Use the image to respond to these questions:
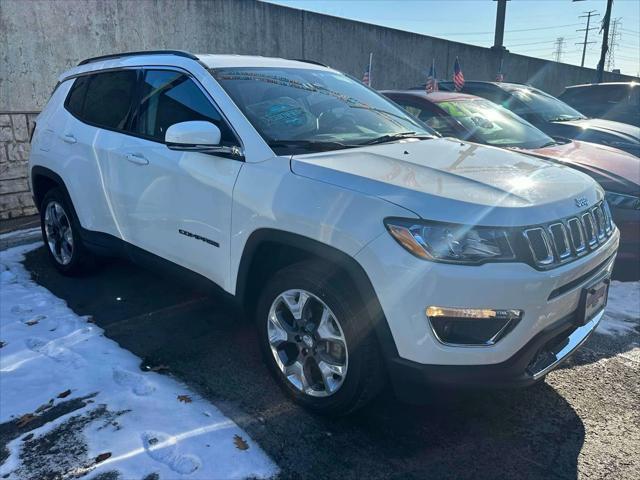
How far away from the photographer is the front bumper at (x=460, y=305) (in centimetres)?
218

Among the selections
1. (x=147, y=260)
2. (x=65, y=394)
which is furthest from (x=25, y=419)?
(x=147, y=260)

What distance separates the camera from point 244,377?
3.17 metres

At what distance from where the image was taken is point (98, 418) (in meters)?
2.73

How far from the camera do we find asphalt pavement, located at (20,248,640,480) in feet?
8.05

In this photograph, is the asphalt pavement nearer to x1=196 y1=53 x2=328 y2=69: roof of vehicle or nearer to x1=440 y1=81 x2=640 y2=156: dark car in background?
x1=196 y1=53 x2=328 y2=69: roof of vehicle

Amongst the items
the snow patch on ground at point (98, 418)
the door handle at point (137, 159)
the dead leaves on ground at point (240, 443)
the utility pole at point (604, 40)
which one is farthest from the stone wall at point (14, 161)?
the utility pole at point (604, 40)

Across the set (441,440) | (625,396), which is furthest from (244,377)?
A: (625,396)

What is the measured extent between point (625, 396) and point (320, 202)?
7.16 ft

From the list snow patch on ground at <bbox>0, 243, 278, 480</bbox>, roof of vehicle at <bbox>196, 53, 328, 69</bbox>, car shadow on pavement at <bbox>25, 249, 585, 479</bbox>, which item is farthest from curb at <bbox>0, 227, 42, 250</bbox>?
roof of vehicle at <bbox>196, 53, 328, 69</bbox>

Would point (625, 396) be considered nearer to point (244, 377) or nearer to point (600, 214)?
point (600, 214)

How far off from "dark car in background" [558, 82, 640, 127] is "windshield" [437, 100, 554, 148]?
18.0 feet

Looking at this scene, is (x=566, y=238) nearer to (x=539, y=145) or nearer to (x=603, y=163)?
(x=603, y=163)

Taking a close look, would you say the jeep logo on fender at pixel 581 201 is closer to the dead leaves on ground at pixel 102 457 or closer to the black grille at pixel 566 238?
the black grille at pixel 566 238

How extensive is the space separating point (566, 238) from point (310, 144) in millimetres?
1410
